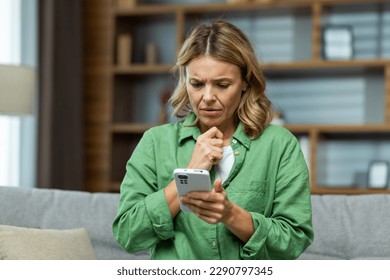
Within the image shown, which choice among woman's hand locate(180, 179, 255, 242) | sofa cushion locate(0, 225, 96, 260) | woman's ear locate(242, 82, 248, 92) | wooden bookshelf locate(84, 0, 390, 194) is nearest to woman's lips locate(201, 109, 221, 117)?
woman's ear locate(242, 82, 248, 92)

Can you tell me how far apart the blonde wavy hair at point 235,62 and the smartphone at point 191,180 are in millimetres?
296

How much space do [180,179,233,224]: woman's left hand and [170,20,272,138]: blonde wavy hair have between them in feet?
0.87

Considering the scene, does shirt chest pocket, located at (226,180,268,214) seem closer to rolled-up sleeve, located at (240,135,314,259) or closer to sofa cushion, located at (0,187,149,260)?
rolled-up sleeve, located at (240,135,314,259)

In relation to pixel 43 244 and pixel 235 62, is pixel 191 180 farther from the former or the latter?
pixel 43 244

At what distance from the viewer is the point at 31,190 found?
8.25 ft

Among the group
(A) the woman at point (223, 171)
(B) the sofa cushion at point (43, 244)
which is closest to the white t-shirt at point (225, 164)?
(A) the woman at point (223, 171)

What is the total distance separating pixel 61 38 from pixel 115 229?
10.6 feet

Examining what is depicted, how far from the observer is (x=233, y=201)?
1688 mm

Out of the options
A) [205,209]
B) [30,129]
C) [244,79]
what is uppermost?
[244,79]

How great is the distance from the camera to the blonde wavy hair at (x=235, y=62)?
1.69 meters
